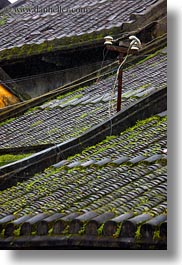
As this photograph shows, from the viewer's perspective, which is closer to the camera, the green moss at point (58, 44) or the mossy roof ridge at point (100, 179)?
the mossy roof ridge at point (100, 179)

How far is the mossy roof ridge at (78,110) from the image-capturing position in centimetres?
746

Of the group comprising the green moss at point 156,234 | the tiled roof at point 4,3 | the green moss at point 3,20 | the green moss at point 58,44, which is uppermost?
the tiled roof at point 4,3

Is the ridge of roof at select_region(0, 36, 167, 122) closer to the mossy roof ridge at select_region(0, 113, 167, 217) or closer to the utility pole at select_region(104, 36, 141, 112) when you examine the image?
the utility pole at select_region(104, 36, 141, 112)

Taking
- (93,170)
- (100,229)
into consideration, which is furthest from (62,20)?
(100,229)

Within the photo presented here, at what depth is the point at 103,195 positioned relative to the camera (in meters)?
5.86

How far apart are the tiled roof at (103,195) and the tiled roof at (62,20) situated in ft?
8.48

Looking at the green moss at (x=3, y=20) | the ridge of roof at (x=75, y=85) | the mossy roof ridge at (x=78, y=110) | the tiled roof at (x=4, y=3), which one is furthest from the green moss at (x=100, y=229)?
the tiled roof at (x=4, y=3)

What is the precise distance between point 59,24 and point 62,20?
0.28 feet

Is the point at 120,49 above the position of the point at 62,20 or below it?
below

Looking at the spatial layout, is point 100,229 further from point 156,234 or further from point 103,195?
point 103,195

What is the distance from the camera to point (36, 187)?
21.0 feet

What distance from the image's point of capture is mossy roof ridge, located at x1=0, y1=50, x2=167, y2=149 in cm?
746

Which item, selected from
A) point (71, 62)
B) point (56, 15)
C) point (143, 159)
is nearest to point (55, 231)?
point (143, 159)

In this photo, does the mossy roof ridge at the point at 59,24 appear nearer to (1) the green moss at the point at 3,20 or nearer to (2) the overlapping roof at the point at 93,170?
(1) the green moss at the point at 3,20
